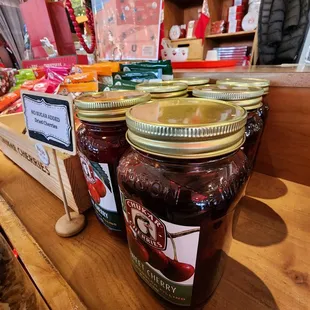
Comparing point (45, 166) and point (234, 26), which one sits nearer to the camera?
point (45, 166)

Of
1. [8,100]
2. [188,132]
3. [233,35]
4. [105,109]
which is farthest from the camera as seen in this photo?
[233,35]

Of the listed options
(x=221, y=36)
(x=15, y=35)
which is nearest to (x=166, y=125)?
(x=221, y=36)

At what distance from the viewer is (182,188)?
0.21m

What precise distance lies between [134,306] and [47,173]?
1.10ft

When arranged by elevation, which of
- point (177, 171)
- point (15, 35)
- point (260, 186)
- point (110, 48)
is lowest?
point (260, 186)

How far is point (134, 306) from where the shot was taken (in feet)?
0.91

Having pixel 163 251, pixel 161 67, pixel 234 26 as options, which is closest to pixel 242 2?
pixel 234 26

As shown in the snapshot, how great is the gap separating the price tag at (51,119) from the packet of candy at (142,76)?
275 millimetres

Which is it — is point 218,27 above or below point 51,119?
above

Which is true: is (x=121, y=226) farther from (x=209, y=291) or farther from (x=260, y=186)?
(x=260, y=186)

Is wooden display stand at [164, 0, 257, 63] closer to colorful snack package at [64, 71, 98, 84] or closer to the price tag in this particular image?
colorful snack package at [64, 71, 98, 84]

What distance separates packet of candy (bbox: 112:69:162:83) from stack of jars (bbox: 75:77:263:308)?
275 millimetres

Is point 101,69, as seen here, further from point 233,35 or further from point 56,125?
point 233,35

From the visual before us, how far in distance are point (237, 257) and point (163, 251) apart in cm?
17
